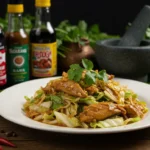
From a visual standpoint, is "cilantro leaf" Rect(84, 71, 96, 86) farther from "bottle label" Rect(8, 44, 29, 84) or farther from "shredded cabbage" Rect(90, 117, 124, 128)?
"bottle label" Rect(8, 44, 29, 84)

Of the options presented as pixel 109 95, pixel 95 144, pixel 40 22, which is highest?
pixel 40 22

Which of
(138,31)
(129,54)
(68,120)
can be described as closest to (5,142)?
(68,120)

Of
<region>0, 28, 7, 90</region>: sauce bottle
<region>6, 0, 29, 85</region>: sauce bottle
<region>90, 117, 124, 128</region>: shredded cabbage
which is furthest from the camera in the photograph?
<region>6, 0, 29, 85</region>: sauce bottle

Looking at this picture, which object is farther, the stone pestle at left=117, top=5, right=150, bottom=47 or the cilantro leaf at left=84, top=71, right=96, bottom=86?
the stone pestle at left=117, top=5, right=150, bottom=47

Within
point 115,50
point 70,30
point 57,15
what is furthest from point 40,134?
point 57,15

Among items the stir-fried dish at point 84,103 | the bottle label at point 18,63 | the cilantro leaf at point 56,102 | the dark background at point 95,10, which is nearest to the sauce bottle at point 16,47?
the bottle label at point 18,63

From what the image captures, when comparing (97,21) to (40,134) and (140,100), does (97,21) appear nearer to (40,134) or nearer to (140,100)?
(140,100)

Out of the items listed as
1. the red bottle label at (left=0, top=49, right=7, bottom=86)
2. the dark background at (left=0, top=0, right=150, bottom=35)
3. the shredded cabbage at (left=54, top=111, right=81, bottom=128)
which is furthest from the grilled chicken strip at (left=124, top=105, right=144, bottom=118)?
the dark background at (left=0, top=0, right=150, bottom=35)
